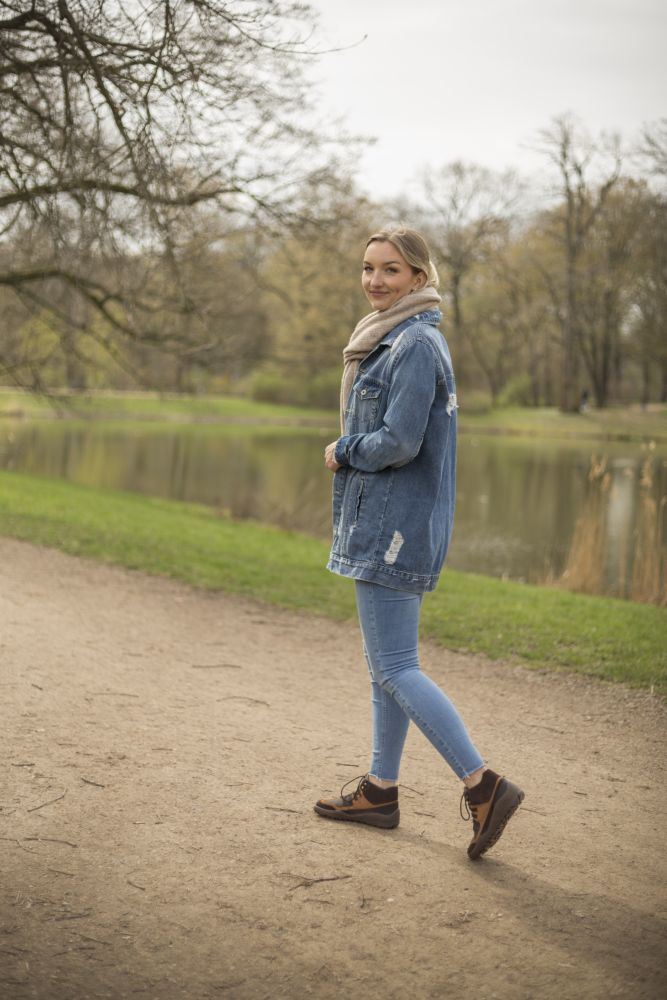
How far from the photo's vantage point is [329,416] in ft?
172

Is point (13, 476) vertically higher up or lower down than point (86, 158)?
lower down

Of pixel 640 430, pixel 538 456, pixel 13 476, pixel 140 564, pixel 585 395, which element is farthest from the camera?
pixel 585 395

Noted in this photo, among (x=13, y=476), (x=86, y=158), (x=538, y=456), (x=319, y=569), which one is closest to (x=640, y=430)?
(x=538, y=456)

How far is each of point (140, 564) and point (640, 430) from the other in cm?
3312

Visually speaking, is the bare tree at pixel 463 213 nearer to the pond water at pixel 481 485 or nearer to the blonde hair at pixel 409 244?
the pond water at pixel 481 485

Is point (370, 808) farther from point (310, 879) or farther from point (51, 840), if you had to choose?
point (51, 840)

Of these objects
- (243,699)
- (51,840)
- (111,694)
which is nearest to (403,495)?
(51,840)

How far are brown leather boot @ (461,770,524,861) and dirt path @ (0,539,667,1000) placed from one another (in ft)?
0.35

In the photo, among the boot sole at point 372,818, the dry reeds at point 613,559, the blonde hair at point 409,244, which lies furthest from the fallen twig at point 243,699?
the dry reeds at point 613,559

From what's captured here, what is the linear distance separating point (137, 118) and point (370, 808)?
4983 millimetres

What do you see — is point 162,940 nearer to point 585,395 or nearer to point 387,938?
point 387,938

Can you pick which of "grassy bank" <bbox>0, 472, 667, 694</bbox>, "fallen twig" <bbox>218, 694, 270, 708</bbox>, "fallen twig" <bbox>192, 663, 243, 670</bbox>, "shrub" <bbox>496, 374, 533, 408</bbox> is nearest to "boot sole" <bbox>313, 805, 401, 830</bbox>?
"fallen twig" <bbox>218, 694, 270, 708</bbox>

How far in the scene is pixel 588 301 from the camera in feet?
153

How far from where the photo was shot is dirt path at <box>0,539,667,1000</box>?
2.71 metres
